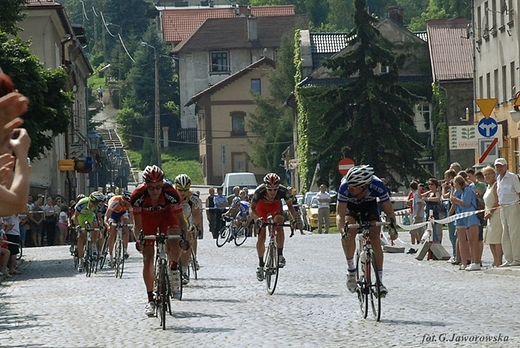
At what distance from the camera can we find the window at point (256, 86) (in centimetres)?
10143

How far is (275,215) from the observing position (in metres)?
18.3

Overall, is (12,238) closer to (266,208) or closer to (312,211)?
(266,208)

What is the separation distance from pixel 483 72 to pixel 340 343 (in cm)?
4474

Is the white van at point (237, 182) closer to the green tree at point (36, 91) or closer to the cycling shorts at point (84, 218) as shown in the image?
the green tree at point (36, 91)

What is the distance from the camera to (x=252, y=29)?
11688 centimetres

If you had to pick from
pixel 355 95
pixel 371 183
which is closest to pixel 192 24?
pixel 355 95

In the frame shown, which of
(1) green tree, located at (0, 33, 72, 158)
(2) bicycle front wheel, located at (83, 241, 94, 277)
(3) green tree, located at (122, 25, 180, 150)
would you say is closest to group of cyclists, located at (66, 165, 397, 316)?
(2) bicycle front wheel, located at (83, 241, 94, 277)

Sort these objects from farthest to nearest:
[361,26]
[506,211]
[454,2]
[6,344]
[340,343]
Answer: [454,2] < [361,26] < [506,211] < [6,344] < [340,343]

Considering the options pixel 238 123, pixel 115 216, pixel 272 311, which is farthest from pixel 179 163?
pixel 272 311

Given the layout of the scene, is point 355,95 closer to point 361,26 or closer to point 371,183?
point 361,26

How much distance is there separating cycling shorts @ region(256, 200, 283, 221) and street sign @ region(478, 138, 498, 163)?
9.10 metres

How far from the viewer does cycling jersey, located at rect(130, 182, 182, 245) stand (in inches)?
587

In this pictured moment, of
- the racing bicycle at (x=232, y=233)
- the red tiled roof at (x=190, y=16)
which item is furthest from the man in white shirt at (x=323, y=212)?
the red tiled roof at (x=190, y=16)

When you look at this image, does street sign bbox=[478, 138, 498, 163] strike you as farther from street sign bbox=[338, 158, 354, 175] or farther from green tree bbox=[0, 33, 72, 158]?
street sign bbox=[338, 158, 354, 175]
